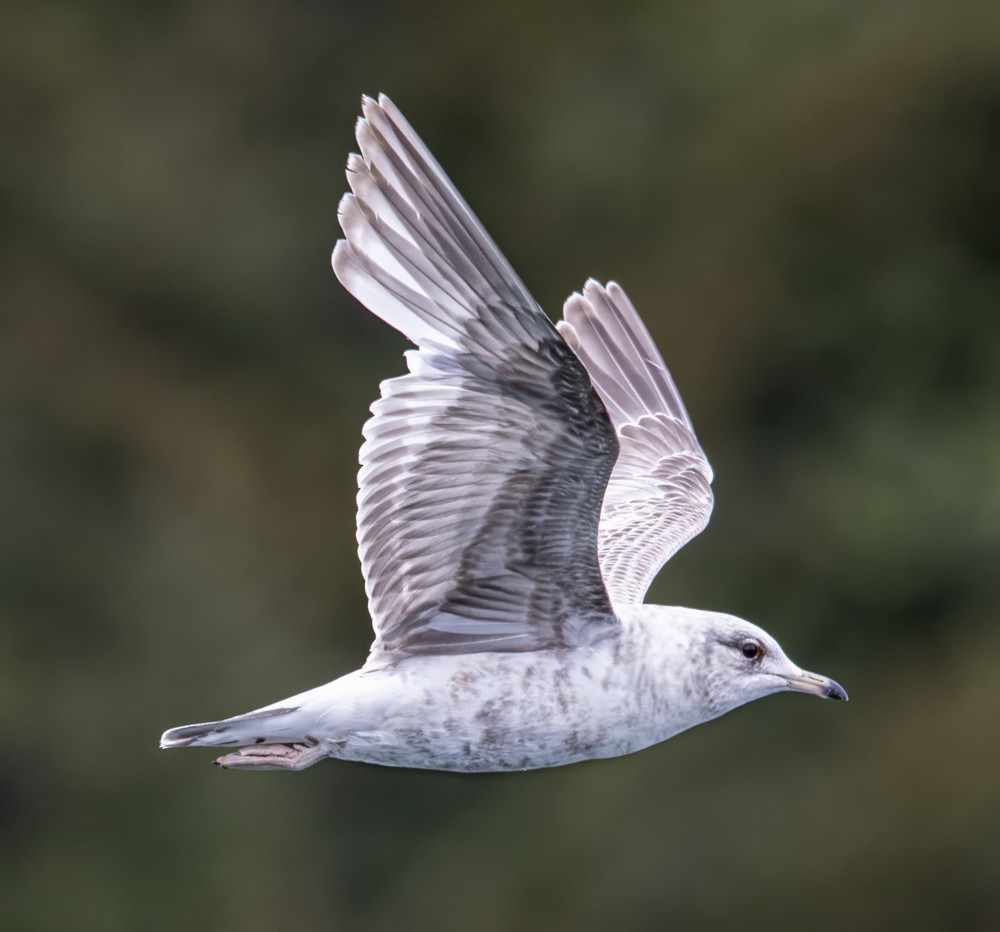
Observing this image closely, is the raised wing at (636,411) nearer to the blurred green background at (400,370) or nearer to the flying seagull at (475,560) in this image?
the flying seagull at (475,560)

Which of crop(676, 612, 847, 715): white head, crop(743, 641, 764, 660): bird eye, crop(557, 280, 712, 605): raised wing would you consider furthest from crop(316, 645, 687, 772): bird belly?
crop(557, 280, 712, 605): raised wing

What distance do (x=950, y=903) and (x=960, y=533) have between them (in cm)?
288

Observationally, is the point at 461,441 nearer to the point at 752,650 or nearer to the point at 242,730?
the point at 242,730

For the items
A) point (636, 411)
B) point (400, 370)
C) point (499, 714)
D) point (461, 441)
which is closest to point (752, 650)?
point (499, 714)

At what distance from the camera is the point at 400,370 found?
16625mm

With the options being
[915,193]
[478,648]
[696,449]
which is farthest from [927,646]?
[478,648]

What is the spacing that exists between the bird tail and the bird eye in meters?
Result: 1.33

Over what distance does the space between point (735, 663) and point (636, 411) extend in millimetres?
2083

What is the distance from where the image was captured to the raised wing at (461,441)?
5160 mm

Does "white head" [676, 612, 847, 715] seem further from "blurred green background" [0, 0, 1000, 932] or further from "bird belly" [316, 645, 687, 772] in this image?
"blurred green background" [0, 0, 1000, 932]

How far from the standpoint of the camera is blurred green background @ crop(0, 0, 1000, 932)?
15633 millimetres

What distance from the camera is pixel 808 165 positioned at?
63.0 ft

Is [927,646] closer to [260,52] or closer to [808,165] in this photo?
[808,165]

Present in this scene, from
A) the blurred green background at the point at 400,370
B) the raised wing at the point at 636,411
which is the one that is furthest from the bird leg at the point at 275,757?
Result: the blurred green background at the point at 400,370
